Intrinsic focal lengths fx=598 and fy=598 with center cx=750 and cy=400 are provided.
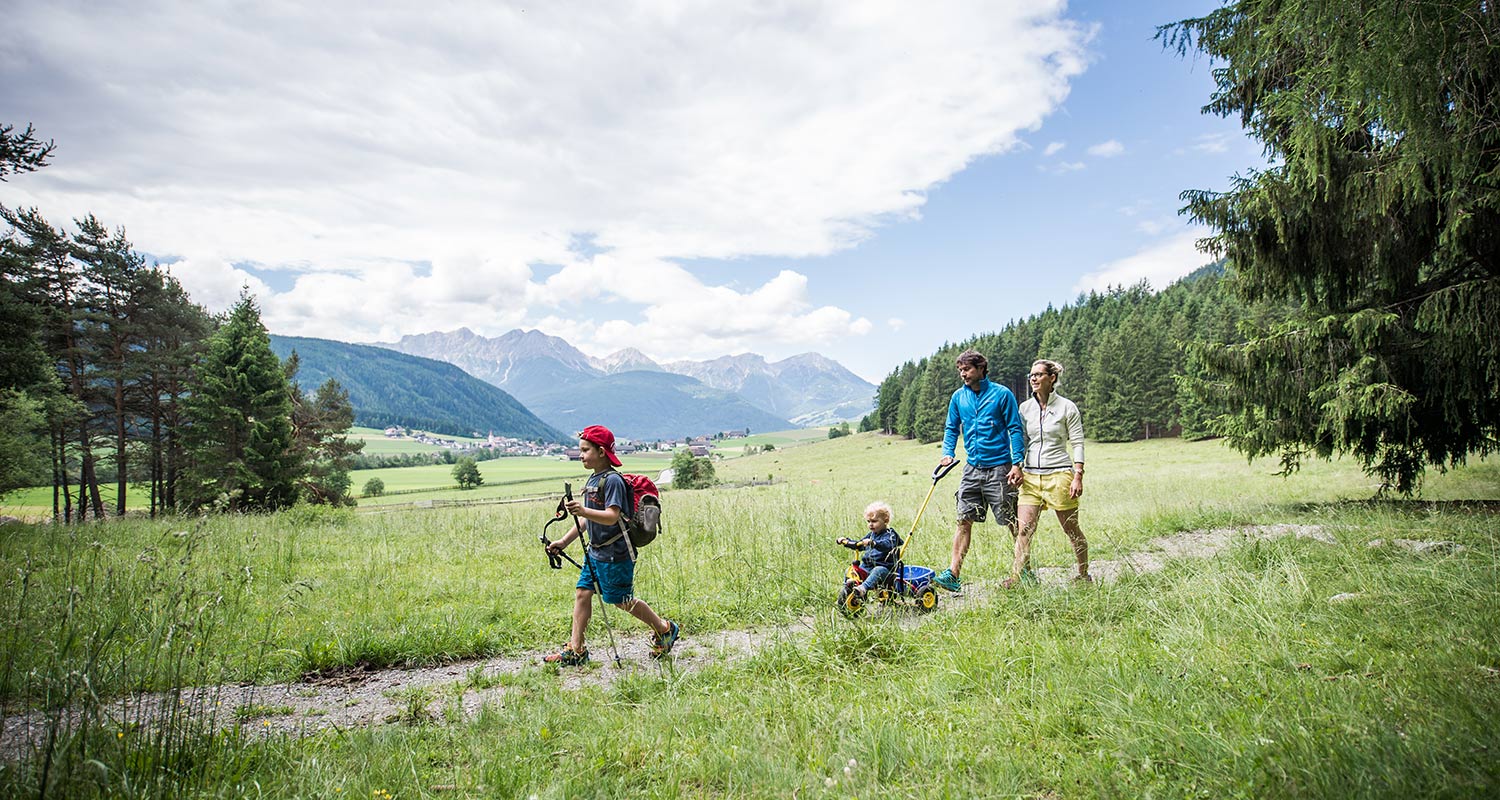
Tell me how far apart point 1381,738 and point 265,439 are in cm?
3586

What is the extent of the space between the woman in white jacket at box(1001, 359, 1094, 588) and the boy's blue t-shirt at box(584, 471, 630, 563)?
12.9ft

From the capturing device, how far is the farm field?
8.59 ft

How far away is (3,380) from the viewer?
1407 cm

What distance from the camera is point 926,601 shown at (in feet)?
18.9

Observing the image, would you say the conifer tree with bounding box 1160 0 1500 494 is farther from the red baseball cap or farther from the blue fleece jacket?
the red baseball cap

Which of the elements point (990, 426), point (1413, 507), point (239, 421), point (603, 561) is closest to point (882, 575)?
point (990, 426)

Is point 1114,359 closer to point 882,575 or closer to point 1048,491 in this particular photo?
point 1048,491

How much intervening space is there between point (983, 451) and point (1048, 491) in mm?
775

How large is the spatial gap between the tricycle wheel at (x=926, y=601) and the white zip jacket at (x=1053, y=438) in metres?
1.85

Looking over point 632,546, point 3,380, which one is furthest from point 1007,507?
point 3,380

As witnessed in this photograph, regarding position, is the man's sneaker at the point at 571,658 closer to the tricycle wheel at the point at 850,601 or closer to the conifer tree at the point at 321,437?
the tricycle wheel at the point at 850,601

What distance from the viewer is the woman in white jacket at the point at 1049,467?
20.6 ft

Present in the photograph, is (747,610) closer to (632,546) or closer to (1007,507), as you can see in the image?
(632,546)

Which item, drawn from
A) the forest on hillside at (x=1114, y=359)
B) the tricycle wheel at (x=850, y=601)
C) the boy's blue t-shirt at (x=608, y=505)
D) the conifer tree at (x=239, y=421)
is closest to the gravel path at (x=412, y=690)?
the tricycle wheel at (x=850, y=601)
